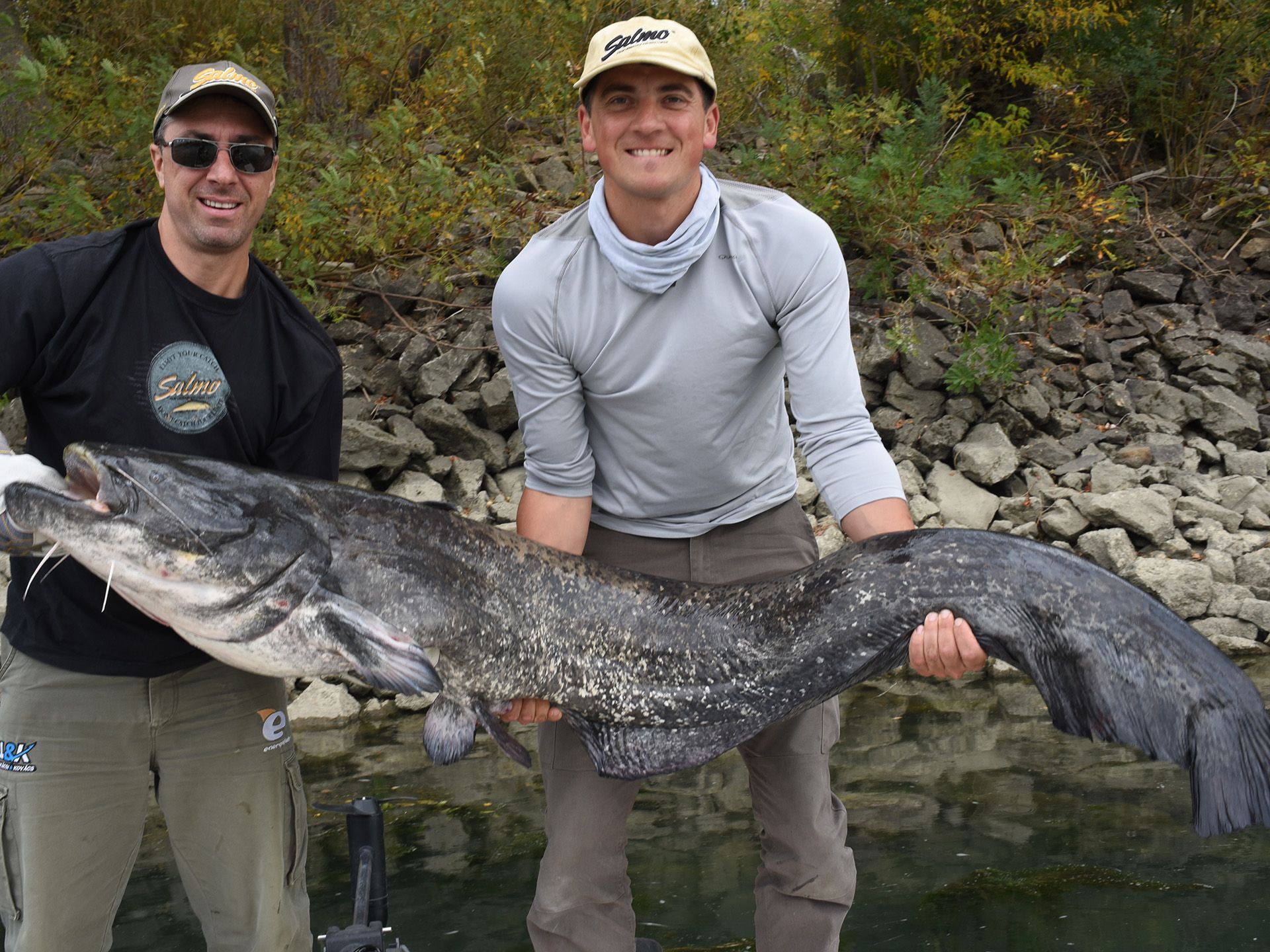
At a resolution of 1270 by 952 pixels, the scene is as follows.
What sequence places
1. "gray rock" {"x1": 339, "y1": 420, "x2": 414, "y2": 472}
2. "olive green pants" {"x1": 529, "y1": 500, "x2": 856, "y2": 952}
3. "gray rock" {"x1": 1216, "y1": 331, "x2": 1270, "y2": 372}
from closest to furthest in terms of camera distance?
"olive green pants" {"x1": 529, "y1": 500, "x2": 856, "y2": 952} < "gray rock" {"x1": 339, "y1": 420, "x2": 414, "y2": 472} < "gray rock" {"x1": 1216, "y1": 331, "x2": 1270, "y2": 372}

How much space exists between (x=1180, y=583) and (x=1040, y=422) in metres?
1.98

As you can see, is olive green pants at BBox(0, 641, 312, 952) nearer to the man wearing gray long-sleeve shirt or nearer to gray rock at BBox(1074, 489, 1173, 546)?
the man wearing gray long-sleeve shirt

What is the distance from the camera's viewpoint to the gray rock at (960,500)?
7.66 meters

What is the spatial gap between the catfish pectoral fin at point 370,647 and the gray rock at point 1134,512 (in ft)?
19.3

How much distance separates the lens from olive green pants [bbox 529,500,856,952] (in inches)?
115

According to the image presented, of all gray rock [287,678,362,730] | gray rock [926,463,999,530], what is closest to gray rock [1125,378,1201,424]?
gray rock [926,463,999,530]

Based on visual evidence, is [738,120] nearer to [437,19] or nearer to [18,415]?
[437,19]

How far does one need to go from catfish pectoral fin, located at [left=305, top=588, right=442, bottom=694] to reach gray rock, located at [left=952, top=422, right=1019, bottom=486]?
6.04 metres

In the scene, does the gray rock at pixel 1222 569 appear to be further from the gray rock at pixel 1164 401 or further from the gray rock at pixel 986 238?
the gray rock at pixel 986 238

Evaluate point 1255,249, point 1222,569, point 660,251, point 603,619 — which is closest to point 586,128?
point 660,251

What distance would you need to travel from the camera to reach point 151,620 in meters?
2.80

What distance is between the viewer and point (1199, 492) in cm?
775

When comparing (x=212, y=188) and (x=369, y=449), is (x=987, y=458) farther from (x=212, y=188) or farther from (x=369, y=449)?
(x=212, y=188)

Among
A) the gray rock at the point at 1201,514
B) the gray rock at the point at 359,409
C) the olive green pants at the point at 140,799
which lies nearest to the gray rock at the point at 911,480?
the gray rock at the point at 1201,514
